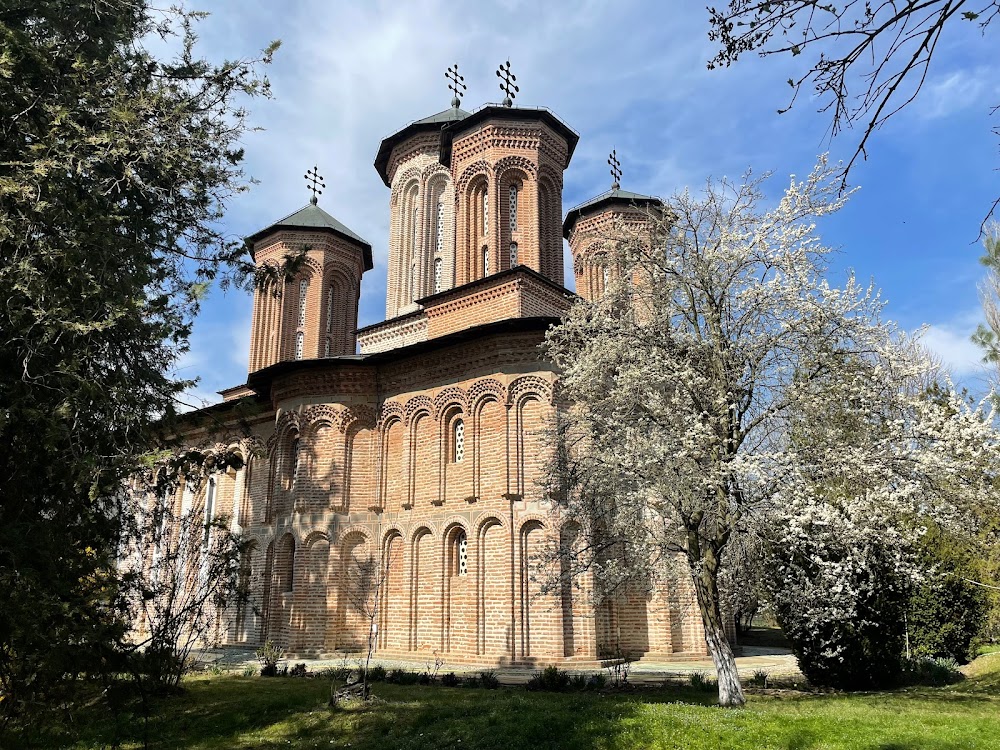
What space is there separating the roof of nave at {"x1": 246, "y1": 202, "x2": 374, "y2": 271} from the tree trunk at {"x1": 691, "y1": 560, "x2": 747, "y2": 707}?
1965 cm

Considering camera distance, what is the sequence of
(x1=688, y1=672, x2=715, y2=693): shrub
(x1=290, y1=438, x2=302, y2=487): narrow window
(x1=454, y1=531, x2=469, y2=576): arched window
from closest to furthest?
1. (x1=688, y1=672, x2=715, y2=693): shrub
2. (x1=454, y1=531, x2=469, y2=576): arched window
3. (x1=290, y1=438, x2=302, y2=487): narrow window

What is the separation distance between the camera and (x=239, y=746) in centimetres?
761

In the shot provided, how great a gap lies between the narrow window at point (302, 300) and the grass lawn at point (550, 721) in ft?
51.9

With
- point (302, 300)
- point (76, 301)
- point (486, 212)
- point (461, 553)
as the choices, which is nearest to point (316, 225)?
point (302, 300)

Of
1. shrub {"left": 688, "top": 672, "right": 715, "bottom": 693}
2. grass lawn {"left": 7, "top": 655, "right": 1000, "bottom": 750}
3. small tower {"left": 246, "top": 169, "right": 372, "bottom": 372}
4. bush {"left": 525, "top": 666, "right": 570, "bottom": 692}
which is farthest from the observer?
small tower {"left": 246, "top": 169, "right": 372, "bottom": 372}

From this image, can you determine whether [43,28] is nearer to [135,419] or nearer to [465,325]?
[135,419]

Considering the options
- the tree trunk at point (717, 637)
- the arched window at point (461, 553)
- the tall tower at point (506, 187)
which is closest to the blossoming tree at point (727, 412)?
the tree trunk at point (717, 637)

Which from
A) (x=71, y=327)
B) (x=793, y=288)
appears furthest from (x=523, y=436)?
(x=71, y=327)

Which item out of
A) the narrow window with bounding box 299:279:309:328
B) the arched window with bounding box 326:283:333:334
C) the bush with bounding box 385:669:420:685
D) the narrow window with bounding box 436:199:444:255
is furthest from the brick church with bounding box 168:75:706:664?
the narrow window with bounding box 299:279:309:328

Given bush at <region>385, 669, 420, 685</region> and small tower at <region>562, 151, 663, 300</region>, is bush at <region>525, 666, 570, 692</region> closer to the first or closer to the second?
bush at <region>385, 669, 420, 685</region>

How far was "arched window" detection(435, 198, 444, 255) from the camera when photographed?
20.8m

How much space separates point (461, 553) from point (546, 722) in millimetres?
6951

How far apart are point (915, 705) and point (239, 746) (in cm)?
815

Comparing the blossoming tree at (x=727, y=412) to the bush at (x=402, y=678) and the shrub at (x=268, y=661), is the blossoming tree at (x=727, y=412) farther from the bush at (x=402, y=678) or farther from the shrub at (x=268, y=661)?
the shrub at (x=268, y=661)
